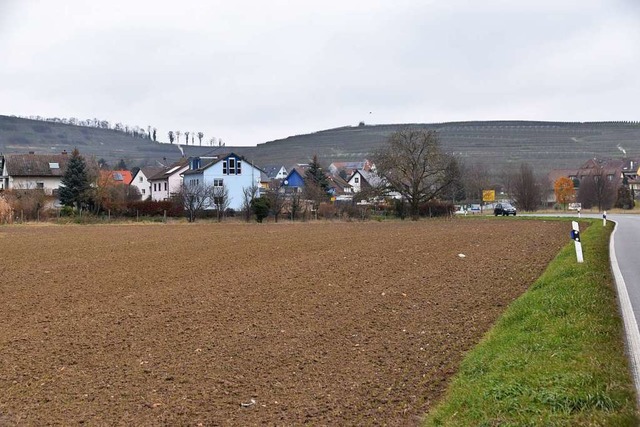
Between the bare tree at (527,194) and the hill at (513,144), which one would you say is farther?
the hill at (513,144)

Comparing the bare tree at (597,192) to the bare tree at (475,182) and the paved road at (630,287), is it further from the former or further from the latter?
the paved road at (630,287)

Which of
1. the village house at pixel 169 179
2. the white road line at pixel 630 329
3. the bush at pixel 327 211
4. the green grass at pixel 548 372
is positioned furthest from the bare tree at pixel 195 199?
the green grass at pixel 548 372

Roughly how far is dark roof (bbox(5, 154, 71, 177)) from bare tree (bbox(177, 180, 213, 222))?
34.1 meters

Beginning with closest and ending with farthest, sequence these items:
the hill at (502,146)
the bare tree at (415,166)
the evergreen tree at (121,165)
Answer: the bare tree at (415,166)
the hill at (502,146)
the evergreen tree at (121,165)

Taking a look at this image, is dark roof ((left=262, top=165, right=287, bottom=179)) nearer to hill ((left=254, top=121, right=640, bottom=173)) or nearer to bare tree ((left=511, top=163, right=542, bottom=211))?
hill ((left=254, top=121, right=640, bottom=173))

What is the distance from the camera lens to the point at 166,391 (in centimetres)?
777

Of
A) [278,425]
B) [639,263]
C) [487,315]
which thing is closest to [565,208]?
[639,263]

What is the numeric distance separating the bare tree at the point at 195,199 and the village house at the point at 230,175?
28.8 feet

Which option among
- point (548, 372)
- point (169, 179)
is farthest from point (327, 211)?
point (548, 372)

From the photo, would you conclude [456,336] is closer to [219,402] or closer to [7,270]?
[219,402]

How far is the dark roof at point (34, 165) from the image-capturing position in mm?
91375

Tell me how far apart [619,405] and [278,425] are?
320cm

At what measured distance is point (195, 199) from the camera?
6397cm

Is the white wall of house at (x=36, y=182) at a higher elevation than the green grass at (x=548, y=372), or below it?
higher
